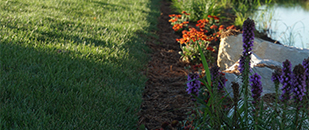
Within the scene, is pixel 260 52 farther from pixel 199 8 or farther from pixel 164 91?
pixel 199 8

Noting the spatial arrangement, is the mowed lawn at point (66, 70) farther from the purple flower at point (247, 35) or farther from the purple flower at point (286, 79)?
the purple flower at point (286, 79)

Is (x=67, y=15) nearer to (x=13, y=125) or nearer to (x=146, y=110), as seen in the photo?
(x=146, y=110)

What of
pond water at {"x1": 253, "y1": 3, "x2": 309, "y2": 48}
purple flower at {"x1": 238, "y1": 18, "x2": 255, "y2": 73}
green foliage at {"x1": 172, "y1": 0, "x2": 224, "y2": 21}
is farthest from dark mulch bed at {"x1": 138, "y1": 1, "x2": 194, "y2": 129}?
pond water at {"x1": 253, "y1": 3, "x2": 309, "y2": 48}

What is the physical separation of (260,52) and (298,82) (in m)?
3.80

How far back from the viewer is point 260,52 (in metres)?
4.93

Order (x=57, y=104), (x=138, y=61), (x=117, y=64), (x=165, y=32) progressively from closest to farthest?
(x=57, y=104)
(x=117, y=64)
(x=138, y=61)
(x=165, y=32)

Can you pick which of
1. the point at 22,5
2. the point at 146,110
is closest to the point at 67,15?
the point at 22,5

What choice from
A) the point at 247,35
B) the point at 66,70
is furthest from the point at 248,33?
the point at 66,70

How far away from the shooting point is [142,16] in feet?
26.2

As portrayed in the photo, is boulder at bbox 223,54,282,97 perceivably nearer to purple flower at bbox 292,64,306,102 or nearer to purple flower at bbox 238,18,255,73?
purple flower at bbox 238,18,255,73

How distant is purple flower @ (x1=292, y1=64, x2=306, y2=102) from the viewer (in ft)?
4.40

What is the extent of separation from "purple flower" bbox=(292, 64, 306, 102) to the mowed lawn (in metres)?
1.66

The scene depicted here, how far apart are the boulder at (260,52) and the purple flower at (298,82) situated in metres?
3.36

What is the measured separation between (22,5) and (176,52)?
381cm
